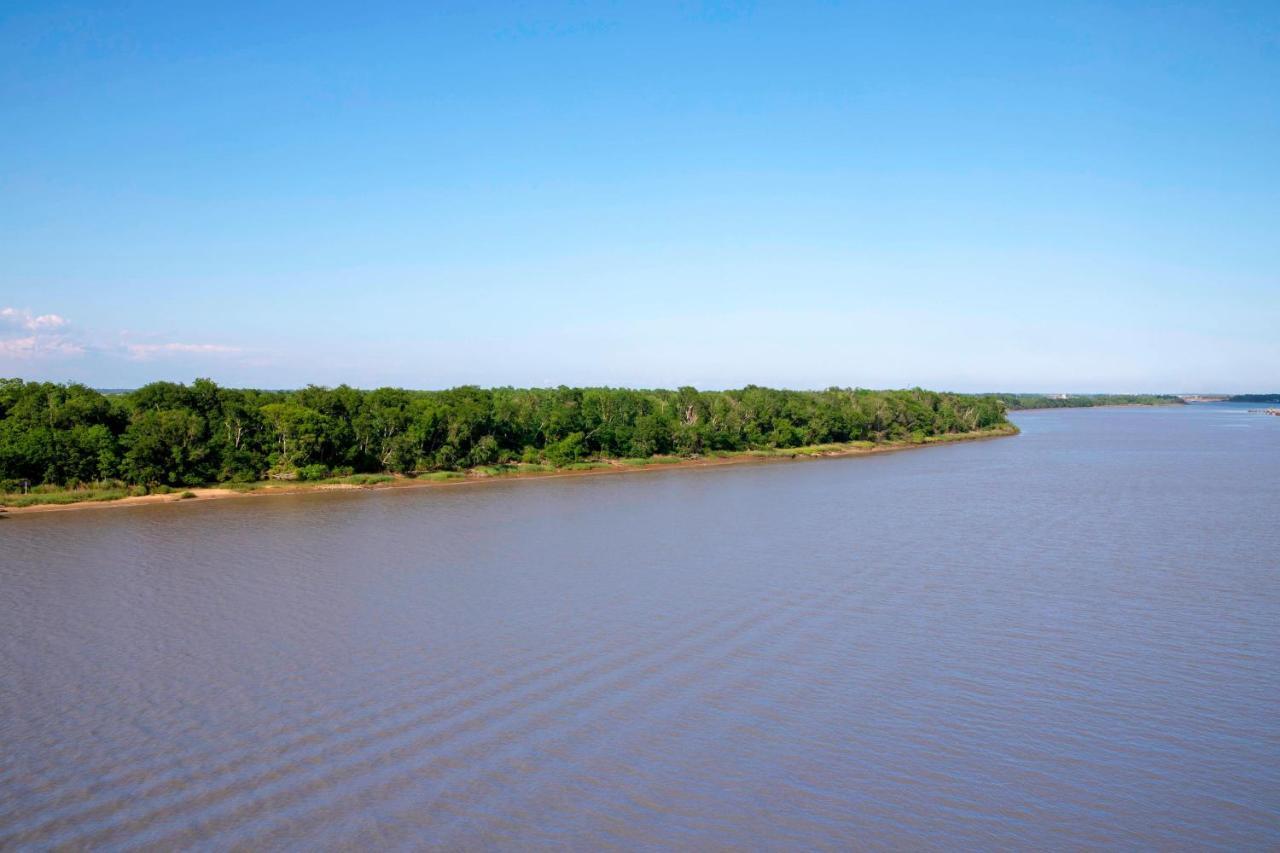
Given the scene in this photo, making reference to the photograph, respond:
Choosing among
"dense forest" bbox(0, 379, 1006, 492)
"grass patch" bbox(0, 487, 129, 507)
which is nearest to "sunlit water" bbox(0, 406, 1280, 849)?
"grass patch" bbox(0, 487, 129, 507)

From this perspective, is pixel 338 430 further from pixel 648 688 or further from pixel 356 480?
pixel 648 688

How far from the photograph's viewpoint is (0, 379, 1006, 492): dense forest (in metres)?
30.2

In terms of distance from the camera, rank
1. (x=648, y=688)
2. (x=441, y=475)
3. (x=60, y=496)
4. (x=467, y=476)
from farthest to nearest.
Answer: (x=467, y=476), (x=441, y=475), (x=60, y=496), (x=648, y=688)

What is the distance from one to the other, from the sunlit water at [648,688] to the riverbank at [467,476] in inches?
253

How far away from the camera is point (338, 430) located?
34.8 metres

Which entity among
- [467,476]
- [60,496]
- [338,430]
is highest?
[338,430]

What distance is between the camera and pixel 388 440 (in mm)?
36312

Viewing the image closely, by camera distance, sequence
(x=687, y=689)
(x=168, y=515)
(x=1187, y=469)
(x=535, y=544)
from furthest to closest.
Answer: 1. (x=1187, y=469)
2. (x=168, y=515)
3. (x=535, y=544)
4. (x=687, y=689)

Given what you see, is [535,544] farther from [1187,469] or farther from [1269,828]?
[1187,469]

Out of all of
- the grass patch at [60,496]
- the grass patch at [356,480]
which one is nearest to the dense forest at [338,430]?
the grass patch at [356,480]

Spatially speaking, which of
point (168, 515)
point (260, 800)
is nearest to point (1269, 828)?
point (260, 800)

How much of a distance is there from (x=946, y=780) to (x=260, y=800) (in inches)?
268

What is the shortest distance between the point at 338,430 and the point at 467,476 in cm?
586

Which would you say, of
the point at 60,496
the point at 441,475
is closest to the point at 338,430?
the point at 441,475
